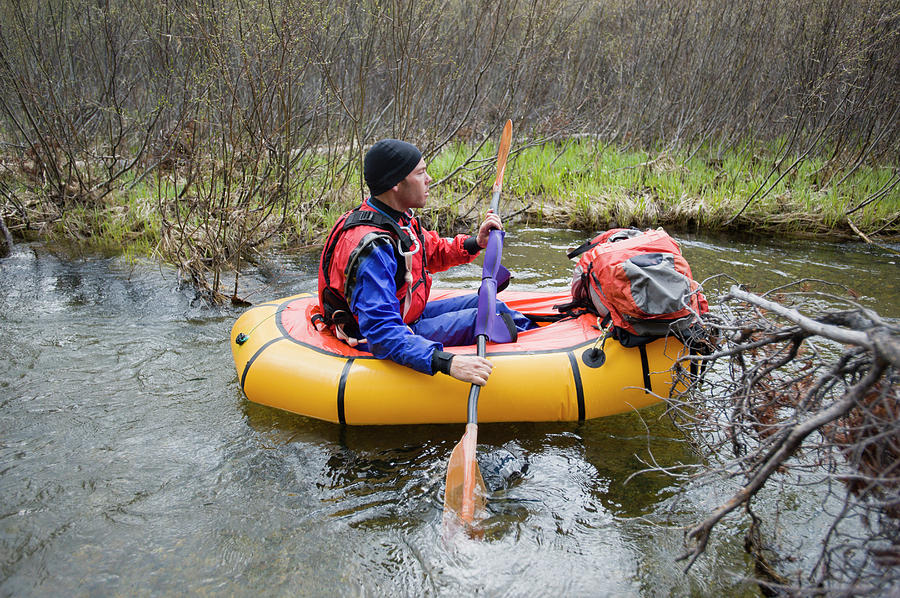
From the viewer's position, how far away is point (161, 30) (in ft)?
17.3

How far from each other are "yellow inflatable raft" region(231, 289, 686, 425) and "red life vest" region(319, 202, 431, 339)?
0.82ft

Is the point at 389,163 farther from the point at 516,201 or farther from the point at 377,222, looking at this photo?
the point at 516,201

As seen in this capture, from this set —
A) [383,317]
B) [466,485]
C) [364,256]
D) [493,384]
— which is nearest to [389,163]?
[364,256]

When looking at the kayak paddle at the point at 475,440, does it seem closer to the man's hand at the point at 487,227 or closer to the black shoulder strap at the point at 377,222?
the man's hand at the point at 487,227

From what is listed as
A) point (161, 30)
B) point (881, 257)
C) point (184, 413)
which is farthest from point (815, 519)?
point (161, 30)

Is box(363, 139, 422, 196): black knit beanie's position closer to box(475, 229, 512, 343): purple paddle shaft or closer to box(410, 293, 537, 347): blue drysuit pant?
box(475, 229, 512, 343): purple paddle shaft

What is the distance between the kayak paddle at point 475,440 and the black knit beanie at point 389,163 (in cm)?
68

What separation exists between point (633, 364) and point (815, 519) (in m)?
0.96

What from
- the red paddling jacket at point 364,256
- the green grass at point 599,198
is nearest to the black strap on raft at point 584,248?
the red paddling jacket at point 364,256

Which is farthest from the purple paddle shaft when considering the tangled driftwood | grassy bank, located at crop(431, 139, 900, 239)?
grassy bank, located at crop(431, 139, 900, 239)

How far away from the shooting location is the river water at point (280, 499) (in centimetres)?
214

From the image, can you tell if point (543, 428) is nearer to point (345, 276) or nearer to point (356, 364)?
point (356, 364)

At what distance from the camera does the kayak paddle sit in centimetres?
242

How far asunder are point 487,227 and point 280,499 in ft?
5.84
